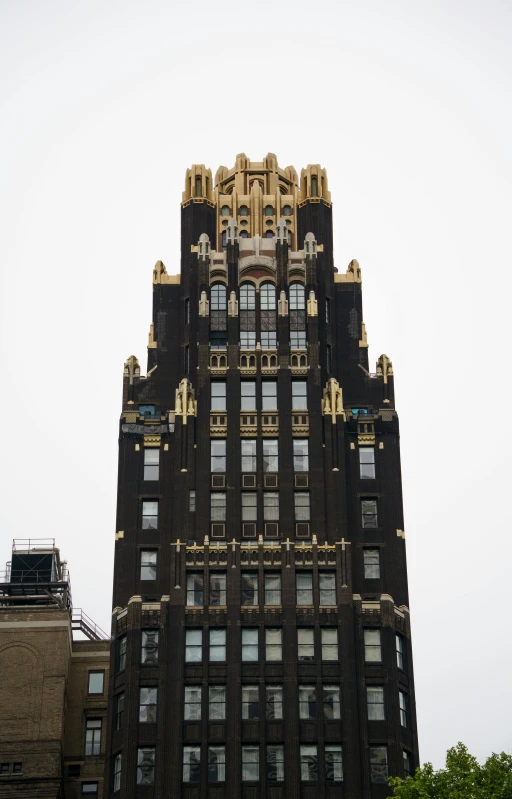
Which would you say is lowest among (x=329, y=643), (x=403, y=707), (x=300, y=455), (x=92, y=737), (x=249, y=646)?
(x=403, y=707)

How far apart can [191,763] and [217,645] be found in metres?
9.47

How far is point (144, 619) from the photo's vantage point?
5231 inches

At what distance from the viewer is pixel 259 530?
137125 mm

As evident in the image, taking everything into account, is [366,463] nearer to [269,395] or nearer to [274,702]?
[269,395]

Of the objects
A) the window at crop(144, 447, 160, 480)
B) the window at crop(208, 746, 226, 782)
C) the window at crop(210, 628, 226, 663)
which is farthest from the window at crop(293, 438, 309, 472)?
the window at crop(208, 746, 226, 782)

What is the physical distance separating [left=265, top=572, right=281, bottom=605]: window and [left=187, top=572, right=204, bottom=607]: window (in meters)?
4.97

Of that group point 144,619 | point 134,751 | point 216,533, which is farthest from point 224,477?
point 134,751

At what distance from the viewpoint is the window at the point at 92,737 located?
139000 mm

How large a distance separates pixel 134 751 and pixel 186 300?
40.3 metres

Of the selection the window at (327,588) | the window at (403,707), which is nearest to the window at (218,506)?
the window at (327,588)

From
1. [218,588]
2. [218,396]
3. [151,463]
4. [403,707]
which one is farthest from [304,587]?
[218,396]

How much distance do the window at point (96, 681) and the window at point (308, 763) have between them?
851 inches

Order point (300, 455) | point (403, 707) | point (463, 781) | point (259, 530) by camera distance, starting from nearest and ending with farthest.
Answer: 1. point (463, 781)
2. point (403, 707)
3. point (259, 530)
4. point (300, 455)

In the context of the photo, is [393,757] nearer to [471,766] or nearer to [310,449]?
[471,766]
